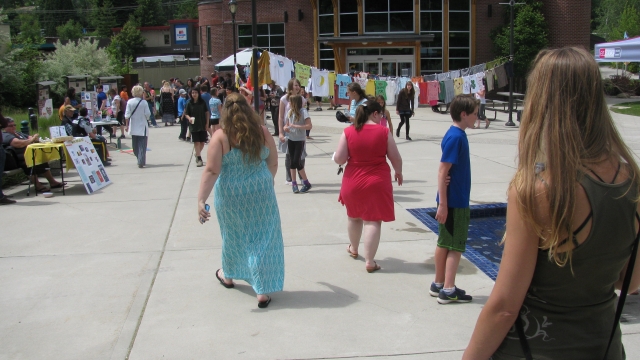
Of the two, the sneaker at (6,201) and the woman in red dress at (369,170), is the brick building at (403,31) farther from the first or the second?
the woman in red dress at (369,170)

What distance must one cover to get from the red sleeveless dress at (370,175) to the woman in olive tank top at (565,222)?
387cm

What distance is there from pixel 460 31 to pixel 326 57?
288 inches

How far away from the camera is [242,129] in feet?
16.4

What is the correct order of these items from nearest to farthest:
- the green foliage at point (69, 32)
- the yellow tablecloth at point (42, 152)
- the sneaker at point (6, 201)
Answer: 1. the sneaker at point (6, 201)
2. the yellow tablecloth at point (42, 152)
3. the green foliage at point (69, 32)

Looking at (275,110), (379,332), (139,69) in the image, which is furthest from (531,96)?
(139,69)

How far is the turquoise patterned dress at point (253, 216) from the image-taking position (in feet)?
16.6

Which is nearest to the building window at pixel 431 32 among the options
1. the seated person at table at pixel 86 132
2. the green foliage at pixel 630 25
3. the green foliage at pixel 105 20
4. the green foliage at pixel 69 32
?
the seated person at table at pixel 86 132

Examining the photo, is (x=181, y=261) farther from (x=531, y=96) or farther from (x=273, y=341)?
(x=531, y=96)

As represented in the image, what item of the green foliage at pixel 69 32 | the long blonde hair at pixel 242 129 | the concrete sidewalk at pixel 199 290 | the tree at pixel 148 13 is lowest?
the concrete sidewalk at pixel 199 290

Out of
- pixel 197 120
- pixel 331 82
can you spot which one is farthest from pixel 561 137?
pixel 331 82

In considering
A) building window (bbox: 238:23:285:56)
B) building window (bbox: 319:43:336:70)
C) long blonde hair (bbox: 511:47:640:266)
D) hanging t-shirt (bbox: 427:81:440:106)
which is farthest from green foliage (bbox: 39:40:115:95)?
long blonde hair (bbox: 511:47:640:266)

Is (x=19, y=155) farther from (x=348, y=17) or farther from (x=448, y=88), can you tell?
(x=348, y=17)

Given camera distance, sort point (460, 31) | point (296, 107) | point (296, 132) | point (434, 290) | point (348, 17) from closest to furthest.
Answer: point (434, 290) < point (296, 107) < point (296, 132) < point (460, 31) < point (348, 17)

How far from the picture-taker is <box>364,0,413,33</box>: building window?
32.5 meters
